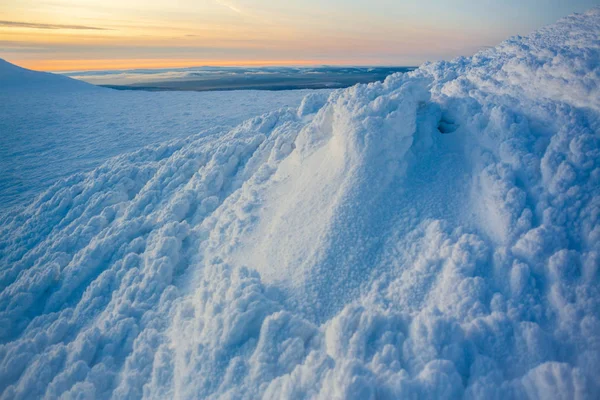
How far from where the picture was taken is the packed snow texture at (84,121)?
24.2ft

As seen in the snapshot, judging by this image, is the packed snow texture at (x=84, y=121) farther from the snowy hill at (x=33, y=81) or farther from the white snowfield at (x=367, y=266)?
the white snowfield at (x=367, y=266)

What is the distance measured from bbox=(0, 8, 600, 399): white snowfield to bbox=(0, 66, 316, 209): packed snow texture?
354cm

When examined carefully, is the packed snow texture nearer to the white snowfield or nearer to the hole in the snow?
the white snowfield

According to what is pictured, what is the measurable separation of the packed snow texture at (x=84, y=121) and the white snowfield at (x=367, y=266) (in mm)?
3544

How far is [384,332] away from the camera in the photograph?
91.9 inches

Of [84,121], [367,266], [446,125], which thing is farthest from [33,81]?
[367,266]

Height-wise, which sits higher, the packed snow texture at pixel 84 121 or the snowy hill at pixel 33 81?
the snowy hill at pixel 33 81

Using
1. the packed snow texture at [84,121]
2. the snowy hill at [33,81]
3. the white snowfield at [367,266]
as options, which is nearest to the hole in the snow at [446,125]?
the white snowfield at [367,266]

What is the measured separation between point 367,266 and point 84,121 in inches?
452

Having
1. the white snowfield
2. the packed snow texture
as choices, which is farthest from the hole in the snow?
the packed snow texture

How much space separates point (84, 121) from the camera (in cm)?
1122

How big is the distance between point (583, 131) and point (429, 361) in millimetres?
2393

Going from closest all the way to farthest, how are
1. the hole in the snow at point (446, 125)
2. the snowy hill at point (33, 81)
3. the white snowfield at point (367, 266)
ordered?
the white snowfield at point (367, 266), the hole in the snow at point (446, 125), the snowy hill at point (33, 81)

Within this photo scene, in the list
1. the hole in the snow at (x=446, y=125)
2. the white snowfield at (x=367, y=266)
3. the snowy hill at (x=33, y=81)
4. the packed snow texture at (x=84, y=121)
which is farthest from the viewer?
the snowy hill at (x=33, y=81)
